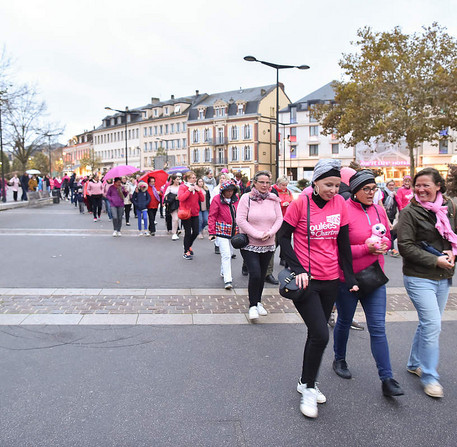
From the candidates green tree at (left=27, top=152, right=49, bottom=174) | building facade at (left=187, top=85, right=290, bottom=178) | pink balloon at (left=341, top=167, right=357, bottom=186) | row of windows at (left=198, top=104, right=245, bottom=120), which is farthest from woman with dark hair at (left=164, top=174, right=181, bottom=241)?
green tree at (left=27, top=152, right=49, bottom=174)

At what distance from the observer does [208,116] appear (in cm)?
7844

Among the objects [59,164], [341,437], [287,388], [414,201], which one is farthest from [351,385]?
[59,164]

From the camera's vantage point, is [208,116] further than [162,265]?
Yes

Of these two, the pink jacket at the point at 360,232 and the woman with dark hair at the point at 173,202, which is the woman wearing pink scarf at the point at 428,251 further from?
the woman with dark hair at the point at 173,202

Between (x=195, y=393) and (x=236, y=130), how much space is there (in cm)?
7260

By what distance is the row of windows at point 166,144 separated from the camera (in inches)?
3273

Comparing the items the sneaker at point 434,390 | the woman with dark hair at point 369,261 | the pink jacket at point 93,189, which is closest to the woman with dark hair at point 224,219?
the woman with dark hair at point 369,261

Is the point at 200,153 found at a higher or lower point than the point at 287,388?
higher

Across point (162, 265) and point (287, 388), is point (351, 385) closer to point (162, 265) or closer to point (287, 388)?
point (287, 388)

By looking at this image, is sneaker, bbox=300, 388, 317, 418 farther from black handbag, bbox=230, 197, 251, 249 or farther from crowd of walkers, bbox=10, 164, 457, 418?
black handbag, bbox=230, 197, 251, 249

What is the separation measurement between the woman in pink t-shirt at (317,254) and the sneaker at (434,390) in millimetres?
860

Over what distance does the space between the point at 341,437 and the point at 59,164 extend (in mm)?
102809

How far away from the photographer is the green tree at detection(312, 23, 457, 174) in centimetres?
2472

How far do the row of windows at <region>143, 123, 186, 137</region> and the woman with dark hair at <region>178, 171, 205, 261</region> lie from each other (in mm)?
74288
